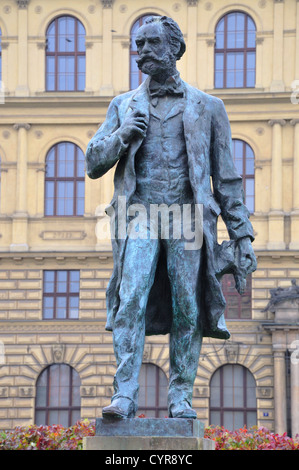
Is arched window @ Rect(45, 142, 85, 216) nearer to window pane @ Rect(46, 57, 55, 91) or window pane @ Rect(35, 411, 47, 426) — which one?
window pane @ Rect(46, 57, 55, 91)

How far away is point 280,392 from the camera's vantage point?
107ft

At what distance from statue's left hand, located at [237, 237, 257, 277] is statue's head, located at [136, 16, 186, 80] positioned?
3.71 ft

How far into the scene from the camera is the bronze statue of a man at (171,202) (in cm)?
682

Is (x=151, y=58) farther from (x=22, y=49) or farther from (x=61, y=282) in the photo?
(x=22, y=49)

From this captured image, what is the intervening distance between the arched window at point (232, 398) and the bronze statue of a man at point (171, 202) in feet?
86.7

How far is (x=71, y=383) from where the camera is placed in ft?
112

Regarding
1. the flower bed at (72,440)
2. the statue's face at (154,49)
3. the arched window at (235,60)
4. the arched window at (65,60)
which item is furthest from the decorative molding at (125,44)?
the statue's face at (154,49)

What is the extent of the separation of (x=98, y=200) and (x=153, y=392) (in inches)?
230

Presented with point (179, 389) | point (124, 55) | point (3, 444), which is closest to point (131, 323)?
point (179, 389)

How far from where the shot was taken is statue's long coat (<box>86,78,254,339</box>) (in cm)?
695

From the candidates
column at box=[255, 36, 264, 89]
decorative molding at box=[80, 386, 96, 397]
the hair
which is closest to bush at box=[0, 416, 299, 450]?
the hair

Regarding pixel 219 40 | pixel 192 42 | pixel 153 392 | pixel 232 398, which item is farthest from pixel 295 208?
pixel 153 392

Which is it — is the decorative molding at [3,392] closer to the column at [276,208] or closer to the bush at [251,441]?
the column at [276,208]

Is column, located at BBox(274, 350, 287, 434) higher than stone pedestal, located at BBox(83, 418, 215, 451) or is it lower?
higher
